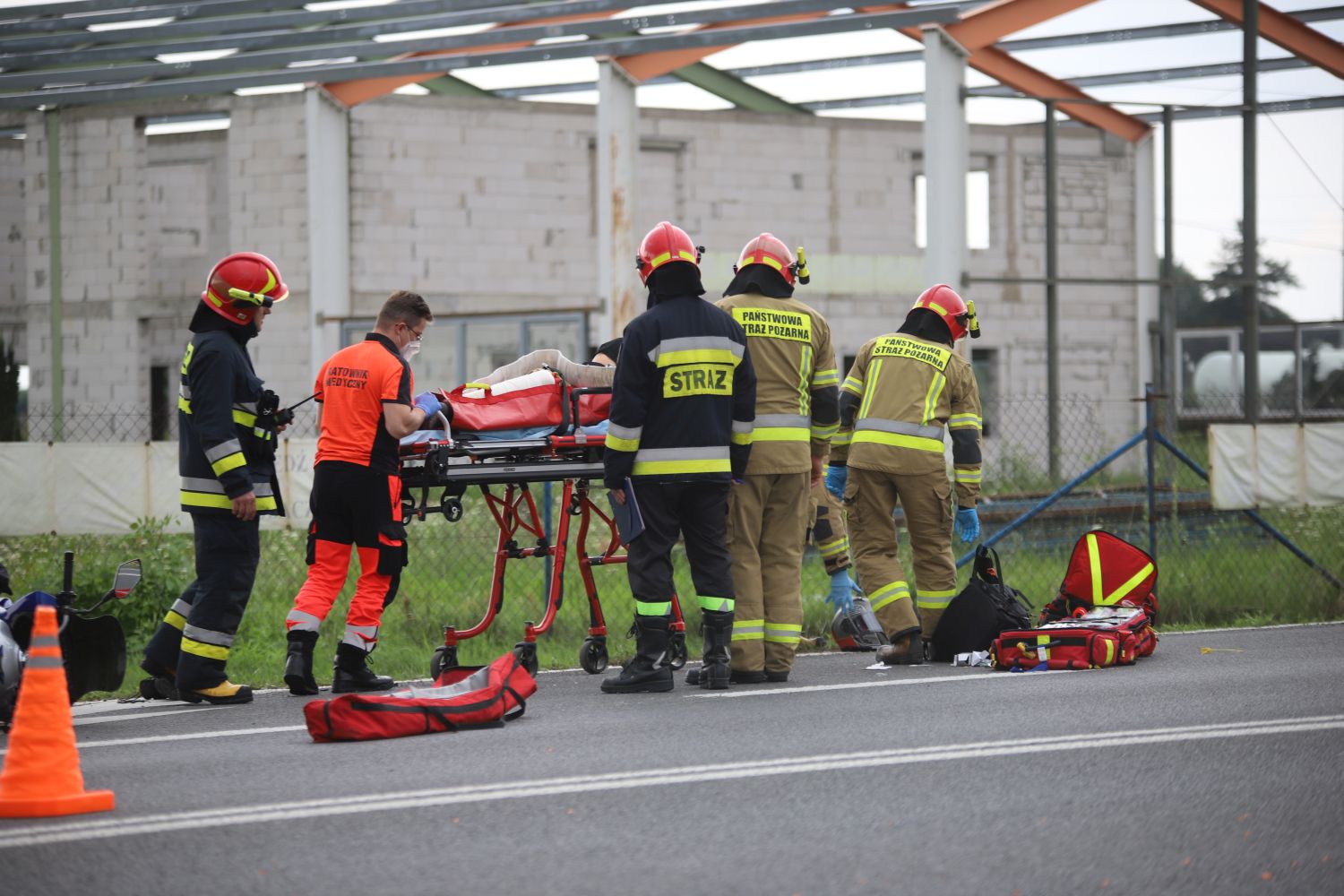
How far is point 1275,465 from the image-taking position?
11.8 meters

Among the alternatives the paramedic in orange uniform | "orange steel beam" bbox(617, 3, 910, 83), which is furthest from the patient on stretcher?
"orange steel beam" bbox(617, 3, 910, 83)

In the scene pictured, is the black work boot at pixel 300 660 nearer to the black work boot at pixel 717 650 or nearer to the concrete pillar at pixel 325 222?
the black work boot at pixel 717 650

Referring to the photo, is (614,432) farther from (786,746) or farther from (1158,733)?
(1158,733)

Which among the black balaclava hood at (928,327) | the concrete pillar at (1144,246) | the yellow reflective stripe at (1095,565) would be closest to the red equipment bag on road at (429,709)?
the black balaclava hood at (928,327)

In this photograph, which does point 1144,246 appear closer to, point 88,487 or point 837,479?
point 837,479

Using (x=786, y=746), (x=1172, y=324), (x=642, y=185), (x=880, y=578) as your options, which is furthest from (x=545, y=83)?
(x=786, y=746)

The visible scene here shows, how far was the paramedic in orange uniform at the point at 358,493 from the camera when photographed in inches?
301

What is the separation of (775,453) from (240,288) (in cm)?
276

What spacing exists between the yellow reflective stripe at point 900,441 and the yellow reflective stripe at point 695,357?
4.78 feet

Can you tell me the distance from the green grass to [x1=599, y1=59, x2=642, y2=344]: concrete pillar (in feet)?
21.8

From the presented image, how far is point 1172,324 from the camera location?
71.6ft

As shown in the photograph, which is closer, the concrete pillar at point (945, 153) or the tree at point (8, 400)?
the concrete pillar at point (945, 153)

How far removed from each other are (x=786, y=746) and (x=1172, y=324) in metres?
17.5

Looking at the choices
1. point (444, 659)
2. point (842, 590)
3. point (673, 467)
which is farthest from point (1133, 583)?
point (444, 659)
